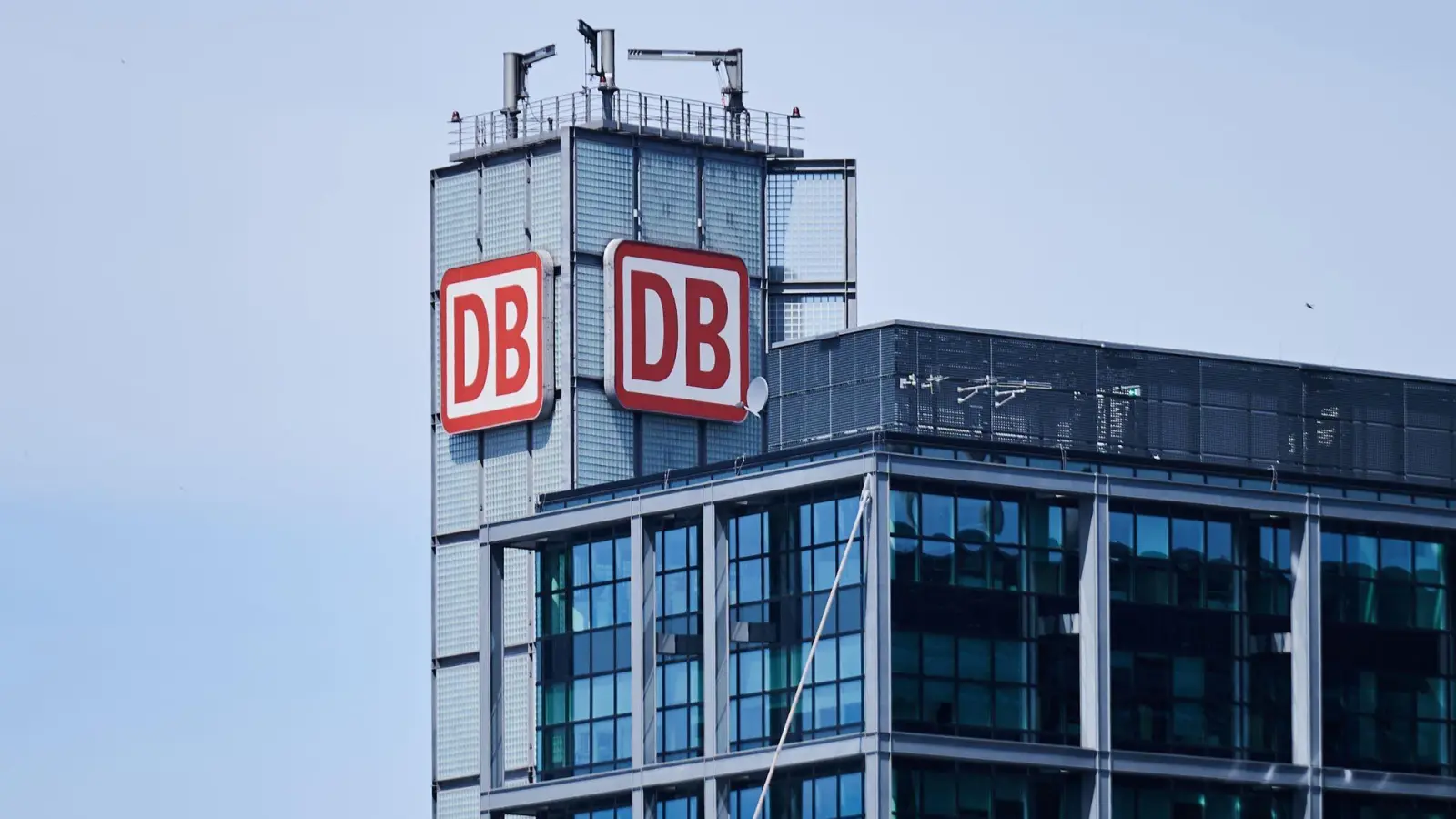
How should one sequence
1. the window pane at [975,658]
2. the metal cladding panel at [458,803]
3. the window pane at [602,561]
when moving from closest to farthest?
the window pane at [975,658] < the window pane at [602,561] < the metal cladding panel at [458,803]

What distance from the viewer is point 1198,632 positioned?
358 ft

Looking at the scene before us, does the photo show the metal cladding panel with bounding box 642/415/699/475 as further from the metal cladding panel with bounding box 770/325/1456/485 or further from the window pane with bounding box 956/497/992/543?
the window pane with bounding box 956/497/992/543

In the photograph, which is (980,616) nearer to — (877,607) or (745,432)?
(877,607)

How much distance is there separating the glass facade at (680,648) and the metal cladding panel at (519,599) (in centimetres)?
1090

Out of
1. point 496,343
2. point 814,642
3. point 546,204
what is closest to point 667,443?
point 496,343

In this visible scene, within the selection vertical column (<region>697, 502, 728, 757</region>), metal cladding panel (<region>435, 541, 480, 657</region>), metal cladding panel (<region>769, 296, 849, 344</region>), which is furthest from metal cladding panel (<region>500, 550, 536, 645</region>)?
metal cladding panel (<region>769, 296, 849, 344</region>)

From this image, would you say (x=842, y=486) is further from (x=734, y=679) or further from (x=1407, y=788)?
(x=1407, y=788)

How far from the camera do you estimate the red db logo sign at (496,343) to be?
128 meters

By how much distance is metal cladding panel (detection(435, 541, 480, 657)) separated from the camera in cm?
12988

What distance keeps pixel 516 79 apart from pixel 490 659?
24.1 metres

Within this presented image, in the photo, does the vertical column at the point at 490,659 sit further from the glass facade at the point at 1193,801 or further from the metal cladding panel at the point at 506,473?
the glass facade at the point at 1193,801

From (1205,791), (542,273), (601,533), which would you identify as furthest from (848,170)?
(1205,791)

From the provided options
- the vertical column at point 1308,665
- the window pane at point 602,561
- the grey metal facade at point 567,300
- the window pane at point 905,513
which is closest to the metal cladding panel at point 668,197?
the grey metal facade at point 567,300

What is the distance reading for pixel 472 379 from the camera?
130 m
